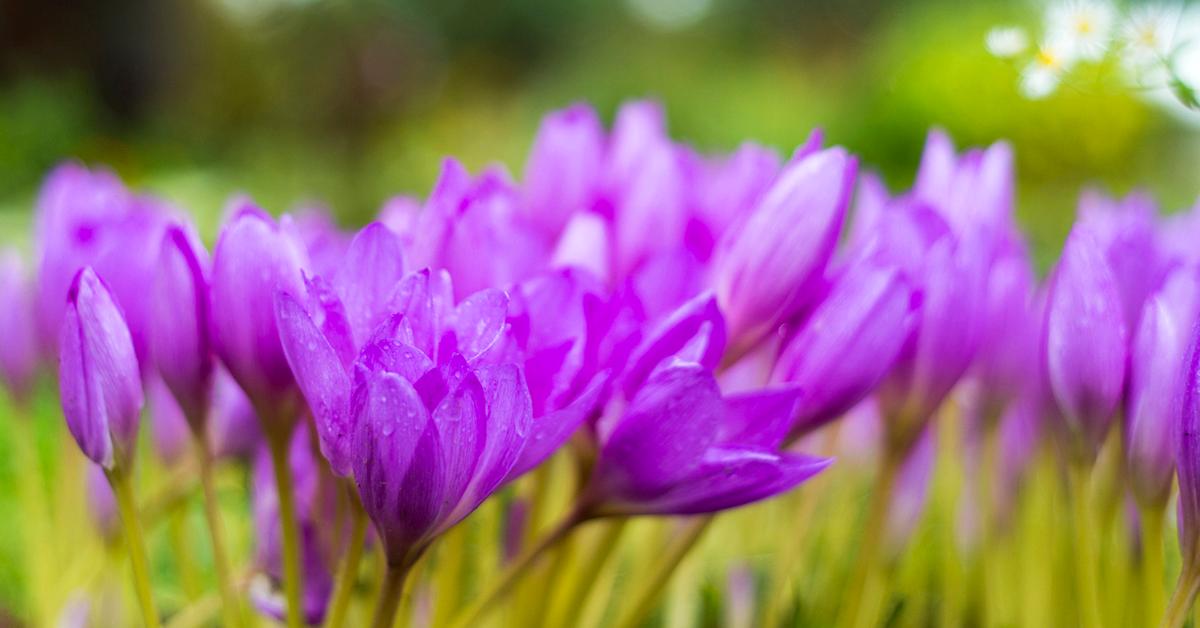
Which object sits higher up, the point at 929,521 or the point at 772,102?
the point at 772,102

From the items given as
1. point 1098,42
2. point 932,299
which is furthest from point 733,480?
point 1098,42

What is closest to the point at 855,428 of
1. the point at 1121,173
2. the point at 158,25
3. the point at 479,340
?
the point at 479,340

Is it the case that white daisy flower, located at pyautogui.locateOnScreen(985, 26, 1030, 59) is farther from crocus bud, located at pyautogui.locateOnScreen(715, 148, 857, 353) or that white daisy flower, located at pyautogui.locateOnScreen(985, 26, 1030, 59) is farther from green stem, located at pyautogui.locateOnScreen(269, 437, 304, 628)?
green stem, located at pyautogui.locateOnScreen(269, 437, 304, 628)

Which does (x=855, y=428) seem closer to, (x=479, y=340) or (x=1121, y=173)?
(x=479, y=340)

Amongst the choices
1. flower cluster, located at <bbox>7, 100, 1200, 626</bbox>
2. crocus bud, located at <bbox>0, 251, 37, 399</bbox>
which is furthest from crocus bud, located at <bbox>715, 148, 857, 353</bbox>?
crocus bud, located at <bbox>0, 251, 37, 399</bbox>

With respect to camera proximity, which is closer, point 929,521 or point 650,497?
point 650,497
